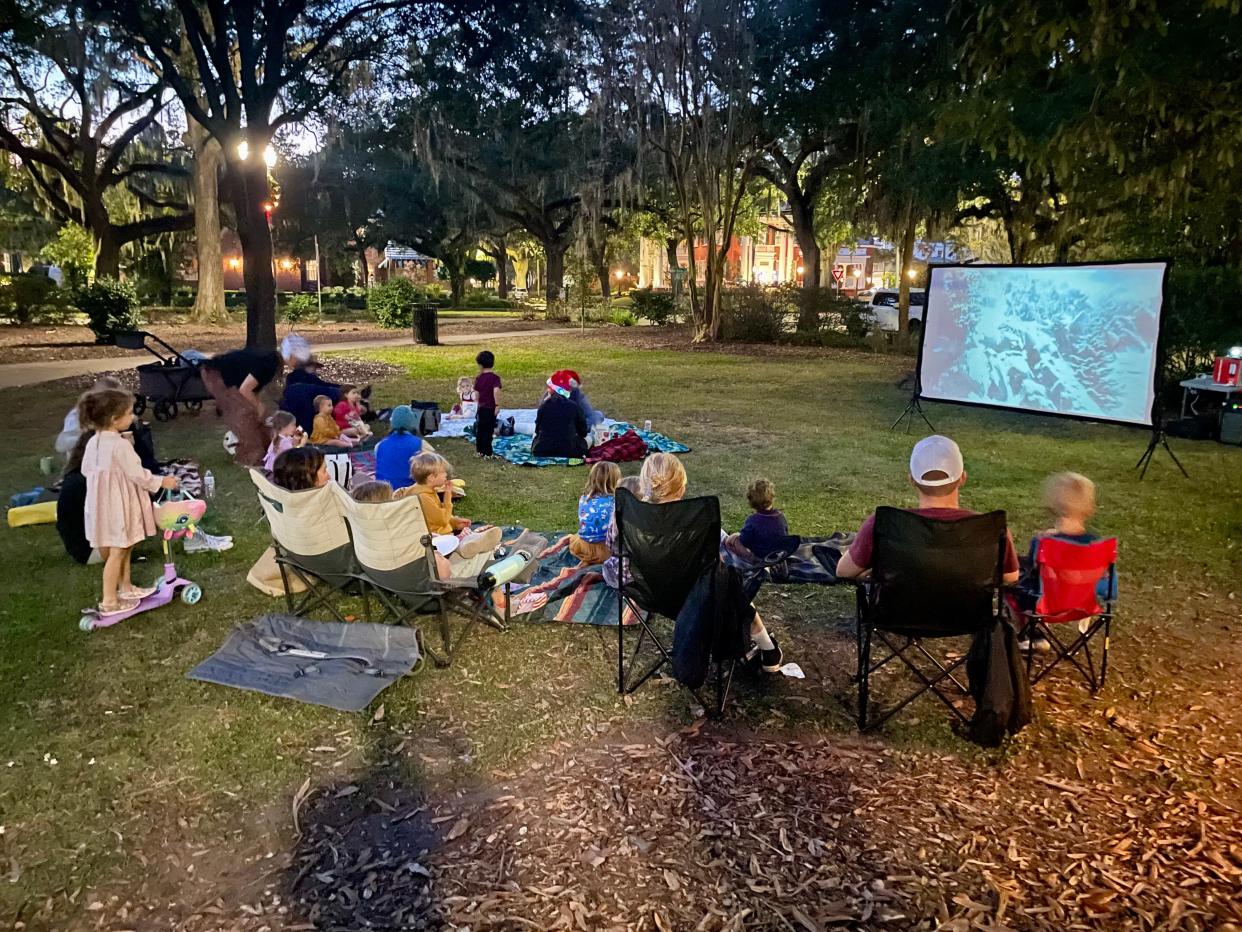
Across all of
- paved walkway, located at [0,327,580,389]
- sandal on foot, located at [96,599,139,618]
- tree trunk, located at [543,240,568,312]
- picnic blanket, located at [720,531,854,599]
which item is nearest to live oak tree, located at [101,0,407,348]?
paved walkway, located at [0,327,580,389]

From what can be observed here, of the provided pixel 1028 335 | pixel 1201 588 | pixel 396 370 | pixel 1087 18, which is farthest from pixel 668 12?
pixel 1201 588

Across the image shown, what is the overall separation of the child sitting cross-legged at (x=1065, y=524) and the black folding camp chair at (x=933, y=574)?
53cm

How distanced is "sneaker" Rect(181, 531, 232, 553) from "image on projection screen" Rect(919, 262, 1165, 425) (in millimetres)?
7870

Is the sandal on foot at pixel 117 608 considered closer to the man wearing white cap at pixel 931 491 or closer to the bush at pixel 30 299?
the man wearing white cap at pixel 931 491

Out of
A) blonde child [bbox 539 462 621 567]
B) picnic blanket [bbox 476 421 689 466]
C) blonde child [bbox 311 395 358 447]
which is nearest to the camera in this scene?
blonde child [bbox 539 462 621 567]

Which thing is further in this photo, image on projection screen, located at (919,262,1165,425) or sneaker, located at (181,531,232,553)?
image on projection screen, located at (919,262,1165,425)

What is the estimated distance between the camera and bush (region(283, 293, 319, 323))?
91.4 feet

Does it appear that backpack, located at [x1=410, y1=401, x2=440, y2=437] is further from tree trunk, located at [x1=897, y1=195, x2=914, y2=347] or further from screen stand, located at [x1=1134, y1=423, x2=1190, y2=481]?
tree trunk, located at [x1=897, y1=195, x2=914, y2=347]

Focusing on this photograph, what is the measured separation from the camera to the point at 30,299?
22.0 meters

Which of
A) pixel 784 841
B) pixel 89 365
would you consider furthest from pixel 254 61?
pixel 784 841

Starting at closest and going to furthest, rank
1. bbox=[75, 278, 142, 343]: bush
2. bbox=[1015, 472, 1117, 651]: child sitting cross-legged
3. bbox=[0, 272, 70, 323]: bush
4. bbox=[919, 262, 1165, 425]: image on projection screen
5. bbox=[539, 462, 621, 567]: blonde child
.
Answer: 1. bbox=[1015, 472, 1117, 651]: child sitting cross-legged
2. bbox=[539, 462, 621, 567]: blonde child
3. bbox=[919, 262, 1165, 425]: image on projection screen
4. bbox=[75, 278, 142, 343]: bush
5. bbox=[0, 272, 70, 323]: bush

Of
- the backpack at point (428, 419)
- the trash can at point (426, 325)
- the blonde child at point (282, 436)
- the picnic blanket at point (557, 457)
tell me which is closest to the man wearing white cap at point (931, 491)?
the picnic blanket at point (557, 457)

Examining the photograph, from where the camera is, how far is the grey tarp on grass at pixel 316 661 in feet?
12.1

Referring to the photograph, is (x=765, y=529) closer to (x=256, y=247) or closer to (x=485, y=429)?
(x=485, y=429)
